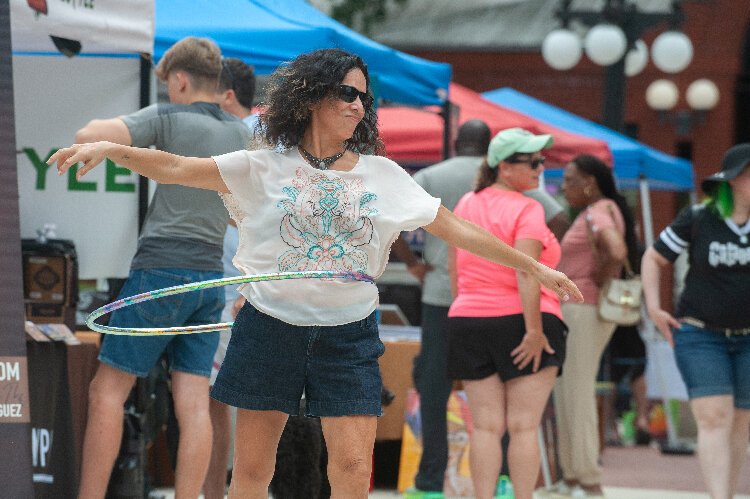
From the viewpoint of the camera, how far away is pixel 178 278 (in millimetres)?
6145

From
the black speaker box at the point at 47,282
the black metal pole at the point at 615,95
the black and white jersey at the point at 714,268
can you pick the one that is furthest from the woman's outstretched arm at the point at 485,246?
the black metal pole at the point at 615,95

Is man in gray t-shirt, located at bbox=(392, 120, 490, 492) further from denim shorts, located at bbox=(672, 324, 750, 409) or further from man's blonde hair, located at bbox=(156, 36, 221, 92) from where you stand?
man's blonde hair, located at bbox=(156, 36, 221, 92)

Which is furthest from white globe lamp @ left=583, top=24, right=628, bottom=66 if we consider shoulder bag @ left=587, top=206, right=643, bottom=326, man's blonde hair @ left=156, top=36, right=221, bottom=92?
man's blonde hair @ left=156, top=36, right=221, bottom=92

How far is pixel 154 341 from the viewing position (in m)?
6.13

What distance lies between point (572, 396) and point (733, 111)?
17.6m

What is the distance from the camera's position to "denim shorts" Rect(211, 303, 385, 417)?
4574 mm

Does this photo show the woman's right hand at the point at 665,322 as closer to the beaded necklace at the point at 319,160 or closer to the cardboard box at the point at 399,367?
the cardboard box at the point at 399,367

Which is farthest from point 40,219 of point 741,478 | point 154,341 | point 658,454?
point 658,454

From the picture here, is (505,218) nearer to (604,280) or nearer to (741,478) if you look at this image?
(604,280)

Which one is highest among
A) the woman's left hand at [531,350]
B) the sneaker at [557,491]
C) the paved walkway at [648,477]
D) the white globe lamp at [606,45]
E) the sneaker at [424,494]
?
the white globe lamp at [606,45]

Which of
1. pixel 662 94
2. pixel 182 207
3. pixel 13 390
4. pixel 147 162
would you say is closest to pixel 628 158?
pixel 662 94

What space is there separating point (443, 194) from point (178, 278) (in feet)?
8.62

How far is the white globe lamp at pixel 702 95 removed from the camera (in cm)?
2431

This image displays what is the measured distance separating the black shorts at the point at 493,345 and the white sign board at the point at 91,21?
203 centimetres
